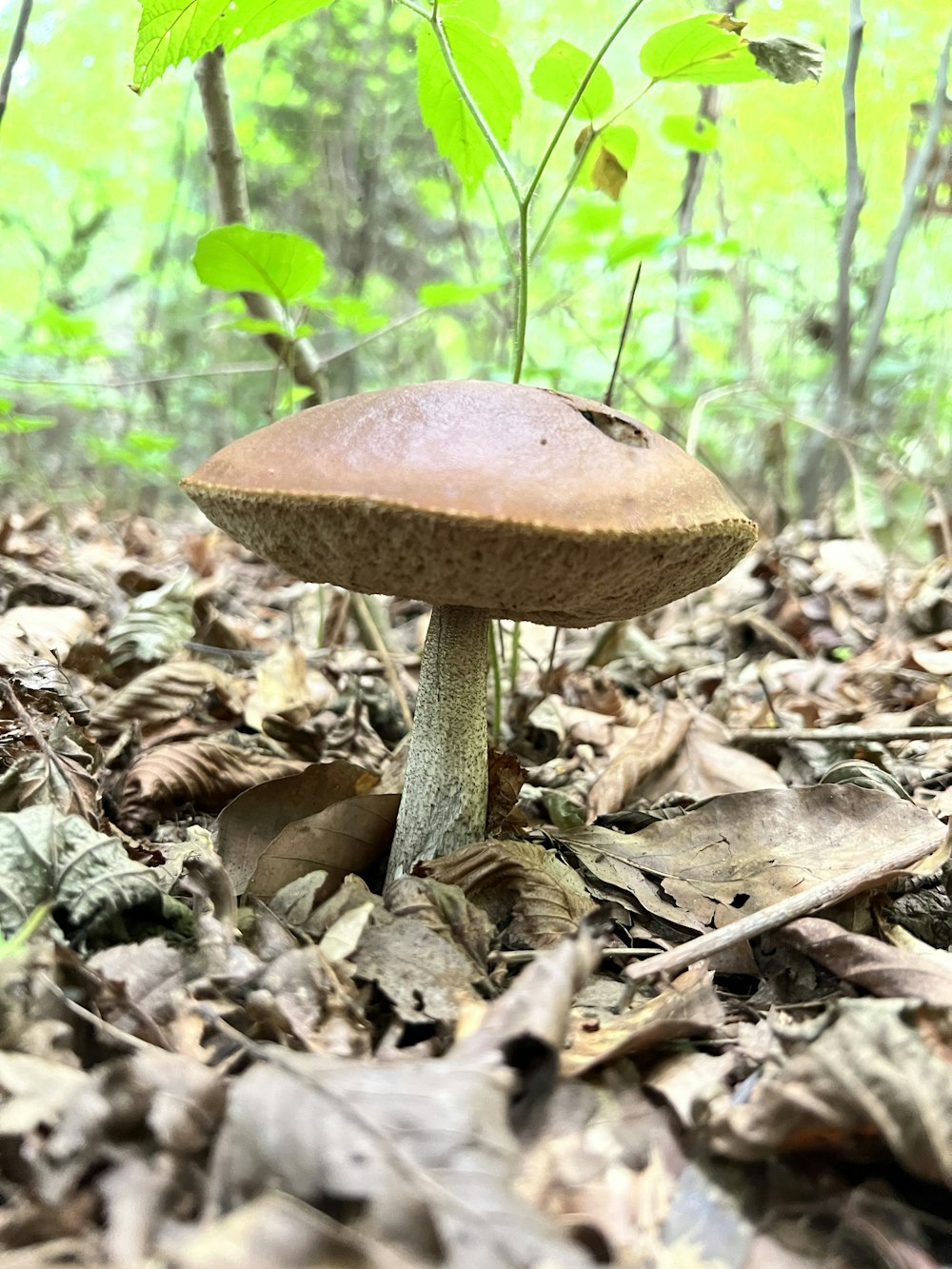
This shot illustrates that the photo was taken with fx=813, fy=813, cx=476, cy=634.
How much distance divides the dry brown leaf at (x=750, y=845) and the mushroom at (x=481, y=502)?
63 cm

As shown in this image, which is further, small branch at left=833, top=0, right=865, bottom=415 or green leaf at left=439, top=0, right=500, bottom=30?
small branch at left=833, top=0, right=865, bottom=415

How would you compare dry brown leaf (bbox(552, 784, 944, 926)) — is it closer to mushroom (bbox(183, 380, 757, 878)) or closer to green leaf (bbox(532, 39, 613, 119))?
mushroom (bbox(183, 380, 757, 878))

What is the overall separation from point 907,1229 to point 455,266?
29.9ft

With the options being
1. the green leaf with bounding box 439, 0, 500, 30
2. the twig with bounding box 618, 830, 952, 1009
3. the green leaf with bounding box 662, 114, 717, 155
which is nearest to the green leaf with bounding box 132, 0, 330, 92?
the green leaf with bounding box 439, 0, 500, 30

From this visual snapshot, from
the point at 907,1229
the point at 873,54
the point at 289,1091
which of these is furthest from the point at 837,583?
the point at 289,1091

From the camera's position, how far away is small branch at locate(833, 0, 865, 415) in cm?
407

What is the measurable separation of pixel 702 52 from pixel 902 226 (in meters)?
3.65

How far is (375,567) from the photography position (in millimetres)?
1597

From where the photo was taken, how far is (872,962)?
4.73 ft

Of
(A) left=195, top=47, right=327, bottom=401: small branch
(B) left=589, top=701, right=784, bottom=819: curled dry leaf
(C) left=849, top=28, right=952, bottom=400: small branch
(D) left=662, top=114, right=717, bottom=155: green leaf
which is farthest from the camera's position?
(C) left=849, top=28, right=952, bottom=400: small branch

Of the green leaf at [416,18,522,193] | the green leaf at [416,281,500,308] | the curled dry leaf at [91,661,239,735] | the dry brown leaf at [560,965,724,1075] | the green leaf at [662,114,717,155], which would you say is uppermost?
the green leaf at [662,114,717,155]

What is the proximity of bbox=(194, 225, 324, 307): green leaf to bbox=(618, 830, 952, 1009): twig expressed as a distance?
2.08 meters

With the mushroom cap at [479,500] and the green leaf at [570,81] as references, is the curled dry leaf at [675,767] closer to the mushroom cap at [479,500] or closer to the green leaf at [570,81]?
the mushroom cap at [479,500]

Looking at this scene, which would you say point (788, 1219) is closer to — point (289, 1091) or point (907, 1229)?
point (907, 1229)
